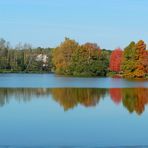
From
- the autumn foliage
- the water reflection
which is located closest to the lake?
the water reflection

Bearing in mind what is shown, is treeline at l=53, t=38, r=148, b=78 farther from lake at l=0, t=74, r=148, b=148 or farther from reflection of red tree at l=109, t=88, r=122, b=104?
lake at l=0, t=74, r=148, b=148

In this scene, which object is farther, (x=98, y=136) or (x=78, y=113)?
(x=78, y=113)

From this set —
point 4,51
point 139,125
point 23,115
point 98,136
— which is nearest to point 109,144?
point 98,136

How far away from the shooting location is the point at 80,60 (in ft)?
267

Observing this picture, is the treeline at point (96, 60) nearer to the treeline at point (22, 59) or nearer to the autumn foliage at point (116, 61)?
the autumn foliage at point (116, 61)

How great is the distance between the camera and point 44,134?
513 inches

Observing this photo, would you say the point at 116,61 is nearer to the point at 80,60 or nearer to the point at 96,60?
the point at 96,60

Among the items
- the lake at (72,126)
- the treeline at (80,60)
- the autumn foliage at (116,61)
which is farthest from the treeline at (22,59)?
the lake at (72,126)

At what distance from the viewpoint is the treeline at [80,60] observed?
233 ft

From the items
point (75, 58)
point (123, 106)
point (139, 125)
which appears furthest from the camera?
point (75, 58)

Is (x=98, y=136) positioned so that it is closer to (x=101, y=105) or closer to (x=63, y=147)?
(x=63, y=147)

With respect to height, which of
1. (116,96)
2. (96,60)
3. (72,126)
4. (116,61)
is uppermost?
(96,60)

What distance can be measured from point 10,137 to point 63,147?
231cm

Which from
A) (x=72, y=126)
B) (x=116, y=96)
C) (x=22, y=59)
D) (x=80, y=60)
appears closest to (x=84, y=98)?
(x=116, y=96)
